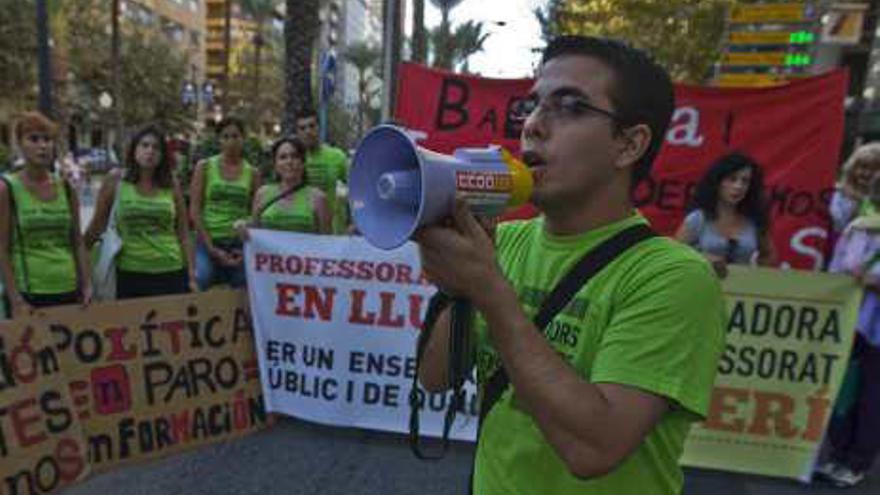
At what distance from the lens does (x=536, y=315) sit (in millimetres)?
1422

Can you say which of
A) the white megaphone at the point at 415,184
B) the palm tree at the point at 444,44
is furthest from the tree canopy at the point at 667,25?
the white megaphone at the point at 415,184

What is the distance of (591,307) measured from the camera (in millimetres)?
1360

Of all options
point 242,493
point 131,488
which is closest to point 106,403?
point 131,488

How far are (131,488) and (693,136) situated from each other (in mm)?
3639

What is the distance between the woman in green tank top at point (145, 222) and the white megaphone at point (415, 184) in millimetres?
4078

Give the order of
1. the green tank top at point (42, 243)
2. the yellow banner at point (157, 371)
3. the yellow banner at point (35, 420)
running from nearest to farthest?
the yellow banner at point (35, 420)
the yellow banner at point (157, 371)
the green tank top at point (42, 243)

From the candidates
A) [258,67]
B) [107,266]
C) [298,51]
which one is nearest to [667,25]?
[298,51]

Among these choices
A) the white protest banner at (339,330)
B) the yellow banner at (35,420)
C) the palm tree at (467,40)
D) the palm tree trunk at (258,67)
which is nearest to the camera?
the yellow banner at (35,420)

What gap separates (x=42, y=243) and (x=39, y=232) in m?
0.06

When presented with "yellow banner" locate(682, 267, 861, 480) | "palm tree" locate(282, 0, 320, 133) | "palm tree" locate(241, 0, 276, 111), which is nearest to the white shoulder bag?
"yellow banner" locate(682, 267, 861, 480)

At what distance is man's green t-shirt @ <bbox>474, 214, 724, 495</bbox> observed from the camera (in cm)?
127

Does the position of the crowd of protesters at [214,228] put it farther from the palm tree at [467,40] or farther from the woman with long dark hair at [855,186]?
the palm tree at [467,40]

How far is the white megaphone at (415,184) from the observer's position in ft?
3.76

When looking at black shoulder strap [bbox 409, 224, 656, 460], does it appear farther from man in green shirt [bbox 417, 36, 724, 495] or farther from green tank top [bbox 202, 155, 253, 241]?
green tank top [bbox 202, 155, 253, 241]
